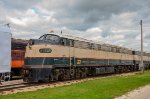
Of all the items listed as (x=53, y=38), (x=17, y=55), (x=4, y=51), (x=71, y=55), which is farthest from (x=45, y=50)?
(x=4, y=51)

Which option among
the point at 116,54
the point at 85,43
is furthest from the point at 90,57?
the point at 116,54

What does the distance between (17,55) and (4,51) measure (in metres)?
11.8

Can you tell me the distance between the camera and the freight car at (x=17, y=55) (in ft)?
96.6

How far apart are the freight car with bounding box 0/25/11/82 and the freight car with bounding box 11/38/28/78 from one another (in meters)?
10.7

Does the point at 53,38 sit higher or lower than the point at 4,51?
higher

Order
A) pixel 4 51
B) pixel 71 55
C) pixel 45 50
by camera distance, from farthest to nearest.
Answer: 1. pixel 71 55
2. pixel 45 50
3. pixel 4 51

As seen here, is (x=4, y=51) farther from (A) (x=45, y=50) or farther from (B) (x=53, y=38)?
(B) (x=53, y=38)

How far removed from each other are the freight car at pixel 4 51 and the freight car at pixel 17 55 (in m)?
Answer: 10.7

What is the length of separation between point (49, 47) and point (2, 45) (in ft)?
27.5

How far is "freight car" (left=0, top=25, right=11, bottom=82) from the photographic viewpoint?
59.0 feet

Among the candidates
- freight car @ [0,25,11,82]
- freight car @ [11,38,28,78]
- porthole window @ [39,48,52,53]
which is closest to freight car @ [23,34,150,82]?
porthole window @ [39,48,52,53]

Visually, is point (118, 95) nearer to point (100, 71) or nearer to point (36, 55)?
point (36, 55)

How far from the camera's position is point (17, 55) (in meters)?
29.9

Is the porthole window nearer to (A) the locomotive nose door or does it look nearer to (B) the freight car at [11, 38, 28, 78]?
(A) the locomotive nose door
